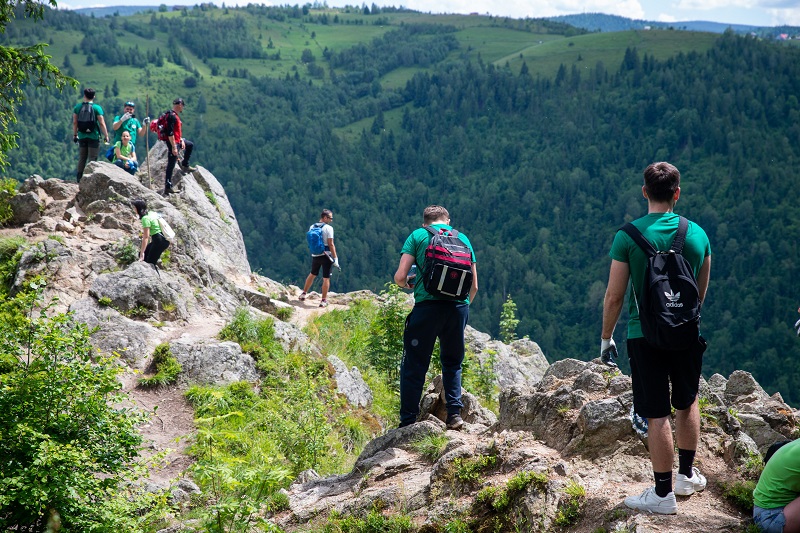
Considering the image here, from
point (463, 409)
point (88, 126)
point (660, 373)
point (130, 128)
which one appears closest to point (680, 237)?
point (660, 373)

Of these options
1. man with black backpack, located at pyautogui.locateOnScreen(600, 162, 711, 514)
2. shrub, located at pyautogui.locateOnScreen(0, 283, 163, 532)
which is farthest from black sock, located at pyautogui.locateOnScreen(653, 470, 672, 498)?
shrub, located at pyautogui.locateOnScreen(0, 283, 163, 532)

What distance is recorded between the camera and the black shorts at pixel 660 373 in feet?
14.7

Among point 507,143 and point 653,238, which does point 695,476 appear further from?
point 507,143

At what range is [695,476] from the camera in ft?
15.5

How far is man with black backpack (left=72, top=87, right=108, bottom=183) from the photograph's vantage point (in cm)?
1523

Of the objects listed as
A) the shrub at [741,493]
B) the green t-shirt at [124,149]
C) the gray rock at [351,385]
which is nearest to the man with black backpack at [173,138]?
the green t-shirt at [124,149]

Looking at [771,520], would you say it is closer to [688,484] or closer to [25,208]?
[688,484]

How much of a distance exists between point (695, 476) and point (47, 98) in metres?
176

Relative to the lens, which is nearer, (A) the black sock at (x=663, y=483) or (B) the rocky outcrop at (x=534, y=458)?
(A) the black sock at (x=663, y=483)

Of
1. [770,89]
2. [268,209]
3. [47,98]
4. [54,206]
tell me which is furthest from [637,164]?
[54,206]

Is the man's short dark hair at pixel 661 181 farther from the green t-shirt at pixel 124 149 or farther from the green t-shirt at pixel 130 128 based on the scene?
the green t-shirt at pixel 124 149

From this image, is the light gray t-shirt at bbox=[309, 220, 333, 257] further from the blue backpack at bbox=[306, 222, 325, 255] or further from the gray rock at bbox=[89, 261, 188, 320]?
the gray rock at bbox=[89, 261, 188, 320]

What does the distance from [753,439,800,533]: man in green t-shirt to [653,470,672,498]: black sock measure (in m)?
0.53

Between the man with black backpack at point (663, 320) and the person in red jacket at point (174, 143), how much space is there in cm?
1362
